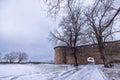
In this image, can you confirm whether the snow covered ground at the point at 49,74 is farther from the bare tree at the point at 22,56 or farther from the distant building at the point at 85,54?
the bare tree at the point at 22,56

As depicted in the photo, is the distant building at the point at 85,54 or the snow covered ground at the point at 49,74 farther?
the distant building at the point at 85,54

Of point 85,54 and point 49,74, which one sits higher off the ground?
point 85,54

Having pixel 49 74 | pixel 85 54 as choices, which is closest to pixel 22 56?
pixel 85 54

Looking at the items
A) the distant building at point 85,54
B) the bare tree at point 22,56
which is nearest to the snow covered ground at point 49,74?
the distant building at point 85,54

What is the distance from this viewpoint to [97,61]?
5841 centimetres

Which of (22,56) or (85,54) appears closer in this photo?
(85,54)

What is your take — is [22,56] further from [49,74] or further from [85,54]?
[49,74]

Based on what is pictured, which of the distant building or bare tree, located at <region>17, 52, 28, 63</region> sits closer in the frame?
the distant building

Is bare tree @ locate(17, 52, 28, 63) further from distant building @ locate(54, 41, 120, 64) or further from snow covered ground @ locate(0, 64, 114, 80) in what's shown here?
snow covered ground @ locate(0, 64, 114, 80)

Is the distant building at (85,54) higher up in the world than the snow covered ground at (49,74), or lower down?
higher up

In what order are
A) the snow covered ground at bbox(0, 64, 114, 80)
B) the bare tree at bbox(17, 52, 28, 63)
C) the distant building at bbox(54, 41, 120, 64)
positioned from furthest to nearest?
1. the bare tree at bbox(17, 52, 28, 63)
2. the distant building at bbox(54, 41, 120, 64)
3. the snow covered ground at bbox(0, 64, 114, 80)

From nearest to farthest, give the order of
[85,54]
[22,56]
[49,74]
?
[49,74] < [85,54] < [22,56]

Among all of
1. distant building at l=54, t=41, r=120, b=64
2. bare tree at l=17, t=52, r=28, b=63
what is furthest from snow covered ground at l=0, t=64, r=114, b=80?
bare tree at l=17, t=52, r=28, b=63

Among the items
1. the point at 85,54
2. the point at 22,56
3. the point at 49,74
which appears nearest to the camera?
the point at 49,74
